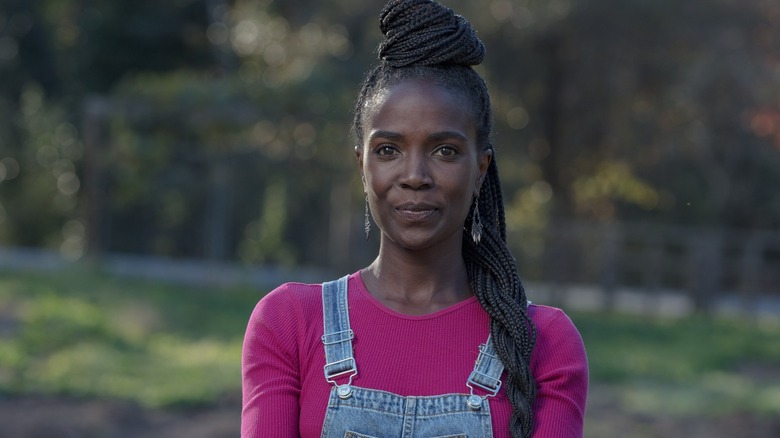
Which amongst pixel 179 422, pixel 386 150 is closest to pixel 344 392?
pixel 386 150

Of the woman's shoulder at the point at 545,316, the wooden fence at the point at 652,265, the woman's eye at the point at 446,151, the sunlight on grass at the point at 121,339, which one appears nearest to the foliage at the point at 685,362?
the wooden fence at the point at 652,265

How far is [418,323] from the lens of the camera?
7.22 ft

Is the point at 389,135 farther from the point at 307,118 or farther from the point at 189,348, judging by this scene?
the point at 307,118

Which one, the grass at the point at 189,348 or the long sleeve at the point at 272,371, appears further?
the grass at the point at 189,348

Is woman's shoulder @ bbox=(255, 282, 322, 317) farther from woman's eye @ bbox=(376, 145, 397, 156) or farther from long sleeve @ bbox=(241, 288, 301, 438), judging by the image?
woman's eye @ bbox=(376, 145, 397, 156)

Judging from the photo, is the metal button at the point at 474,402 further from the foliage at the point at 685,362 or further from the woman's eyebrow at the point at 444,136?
the foliage at the point at 685,362

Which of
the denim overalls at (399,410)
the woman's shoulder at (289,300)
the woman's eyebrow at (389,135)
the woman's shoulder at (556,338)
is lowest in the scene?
the denim overalls at (399,410)

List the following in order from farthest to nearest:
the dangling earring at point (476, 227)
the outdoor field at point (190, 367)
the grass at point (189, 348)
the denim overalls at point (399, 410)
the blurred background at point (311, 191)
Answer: the blurred background at point (311, 191) → the grass at point (189, 348) → the outdoor field at point (190, 367) → the dangling earring at point (476, 227) → the denim overalls at point (399, 410)

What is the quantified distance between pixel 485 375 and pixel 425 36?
0.66 metres

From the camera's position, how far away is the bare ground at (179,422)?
607 cm

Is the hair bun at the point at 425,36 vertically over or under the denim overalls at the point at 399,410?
over

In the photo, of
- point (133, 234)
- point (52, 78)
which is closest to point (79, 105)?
point (52, 78)

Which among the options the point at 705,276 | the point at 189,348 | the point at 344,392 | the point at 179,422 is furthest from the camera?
the point at 705,276

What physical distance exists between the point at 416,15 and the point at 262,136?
35.9 feet
